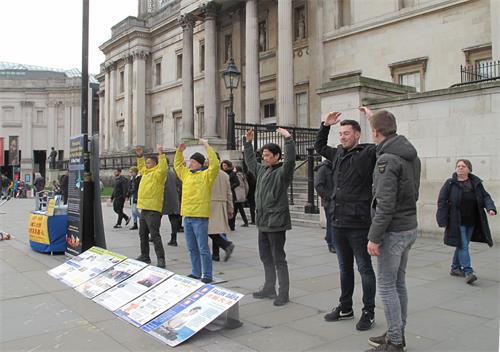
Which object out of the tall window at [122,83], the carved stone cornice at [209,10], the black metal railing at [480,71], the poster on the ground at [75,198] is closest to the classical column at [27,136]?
the tall window at [122,83]

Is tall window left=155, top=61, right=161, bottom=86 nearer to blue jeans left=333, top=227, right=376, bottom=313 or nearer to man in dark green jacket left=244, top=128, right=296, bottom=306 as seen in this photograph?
man in dark green jacket left=244, top=128, right=296, bottom=306

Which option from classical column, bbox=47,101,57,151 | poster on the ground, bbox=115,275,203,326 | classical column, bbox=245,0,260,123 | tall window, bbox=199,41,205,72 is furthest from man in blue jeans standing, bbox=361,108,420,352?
classical column, bbox=47,101,57,151

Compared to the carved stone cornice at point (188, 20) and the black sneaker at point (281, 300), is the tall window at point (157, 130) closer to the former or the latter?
the carved stone cornice at point (188, 20)

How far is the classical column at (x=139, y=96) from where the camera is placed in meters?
42.9

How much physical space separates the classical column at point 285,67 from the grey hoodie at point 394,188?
19416 mm

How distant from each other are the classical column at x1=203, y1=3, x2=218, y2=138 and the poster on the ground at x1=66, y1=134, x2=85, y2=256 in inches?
769

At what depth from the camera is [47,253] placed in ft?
32.9

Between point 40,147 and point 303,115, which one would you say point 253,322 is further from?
point 40,147

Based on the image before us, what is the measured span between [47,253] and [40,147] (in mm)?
71621

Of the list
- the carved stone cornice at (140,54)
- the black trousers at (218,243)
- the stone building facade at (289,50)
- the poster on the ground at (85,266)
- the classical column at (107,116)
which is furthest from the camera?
the classical column at (107,116)

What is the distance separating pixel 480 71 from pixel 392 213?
16.0 meters

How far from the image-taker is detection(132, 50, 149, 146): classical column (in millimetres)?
42875

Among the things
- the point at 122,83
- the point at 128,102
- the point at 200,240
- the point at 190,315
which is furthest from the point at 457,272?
the point at 122,83

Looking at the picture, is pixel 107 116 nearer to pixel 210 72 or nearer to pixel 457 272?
pixel 210 72
